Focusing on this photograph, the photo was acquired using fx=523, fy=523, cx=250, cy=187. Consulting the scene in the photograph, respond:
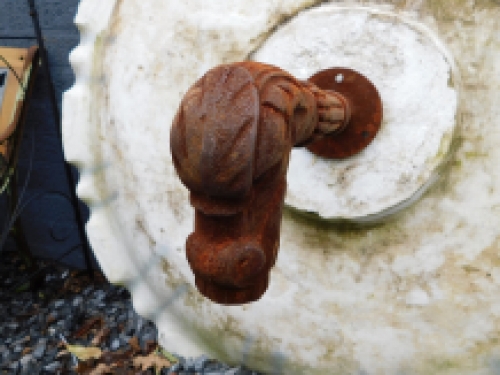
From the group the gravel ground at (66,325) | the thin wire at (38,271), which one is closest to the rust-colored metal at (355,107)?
the gravel ground at (66,325)

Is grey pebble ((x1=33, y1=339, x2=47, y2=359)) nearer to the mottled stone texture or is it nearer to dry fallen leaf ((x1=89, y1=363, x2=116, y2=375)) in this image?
dry fallen leaf ((x1=89, y1=363, x2=116, y2=375))

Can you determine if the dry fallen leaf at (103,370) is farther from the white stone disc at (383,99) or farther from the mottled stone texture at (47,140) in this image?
the white stone disc at (383,99)

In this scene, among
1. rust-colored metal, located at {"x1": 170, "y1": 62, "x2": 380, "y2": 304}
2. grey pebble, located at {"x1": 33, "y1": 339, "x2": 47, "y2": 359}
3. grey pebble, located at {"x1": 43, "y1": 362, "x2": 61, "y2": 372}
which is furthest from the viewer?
grey pebble, located at {"x1": 33, "y1": 339, "x2": 47, "y2": 359}

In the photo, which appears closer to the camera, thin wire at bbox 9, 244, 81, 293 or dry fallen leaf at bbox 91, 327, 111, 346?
dry fallen leaf at bbox 91, 327, 111, 346

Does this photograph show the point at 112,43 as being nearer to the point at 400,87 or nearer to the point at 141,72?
the point at 141,72

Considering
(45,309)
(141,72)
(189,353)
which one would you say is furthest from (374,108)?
(45,309)

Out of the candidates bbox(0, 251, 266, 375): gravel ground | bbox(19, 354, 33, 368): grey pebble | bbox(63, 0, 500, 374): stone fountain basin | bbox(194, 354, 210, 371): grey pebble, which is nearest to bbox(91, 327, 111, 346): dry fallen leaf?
bbox(0, 251, 266, 375): gravel ground

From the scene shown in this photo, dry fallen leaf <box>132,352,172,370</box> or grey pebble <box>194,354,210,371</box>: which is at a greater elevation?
grey pebble <box>194,354,210,371</box>
